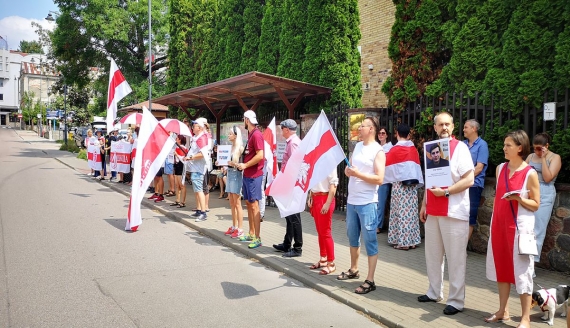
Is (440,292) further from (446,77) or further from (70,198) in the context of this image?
(70,198)

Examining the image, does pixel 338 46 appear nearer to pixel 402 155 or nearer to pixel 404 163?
pixel 402 155

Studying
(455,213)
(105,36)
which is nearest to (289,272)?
(455,213)

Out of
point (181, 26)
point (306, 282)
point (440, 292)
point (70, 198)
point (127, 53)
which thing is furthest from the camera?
point (127, 53)

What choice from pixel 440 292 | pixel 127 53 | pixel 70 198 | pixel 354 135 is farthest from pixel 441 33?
pixel 127 53

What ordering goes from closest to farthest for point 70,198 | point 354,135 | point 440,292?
1. point 440,292
2. point 354,135
3. point 70,198

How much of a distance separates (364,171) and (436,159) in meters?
0.83

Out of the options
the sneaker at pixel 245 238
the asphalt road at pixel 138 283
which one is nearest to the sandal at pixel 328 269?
the asphalt road at pixel 138 283

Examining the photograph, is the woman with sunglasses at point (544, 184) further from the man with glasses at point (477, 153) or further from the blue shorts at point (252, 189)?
the blue shorts at point (252, 189)

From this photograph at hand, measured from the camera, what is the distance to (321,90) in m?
10.9

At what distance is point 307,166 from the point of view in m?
5.71

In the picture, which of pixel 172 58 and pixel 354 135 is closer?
pixel 354 135

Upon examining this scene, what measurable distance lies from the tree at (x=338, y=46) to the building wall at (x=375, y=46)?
3.81 meters

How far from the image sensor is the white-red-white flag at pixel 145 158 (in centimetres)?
863

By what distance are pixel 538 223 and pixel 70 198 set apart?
11614 mm
